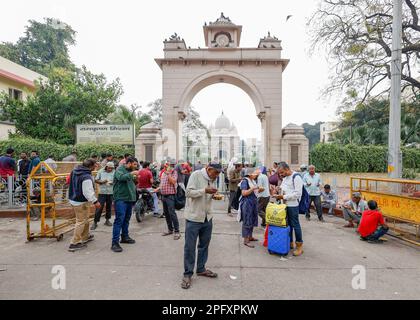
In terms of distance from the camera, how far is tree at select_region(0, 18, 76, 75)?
37584 mm

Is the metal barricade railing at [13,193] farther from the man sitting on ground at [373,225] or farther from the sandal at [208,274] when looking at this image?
the man sitting on ground at [373,225]

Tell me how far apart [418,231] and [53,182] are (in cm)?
837

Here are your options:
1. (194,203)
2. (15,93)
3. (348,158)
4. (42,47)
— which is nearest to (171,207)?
(194,203)

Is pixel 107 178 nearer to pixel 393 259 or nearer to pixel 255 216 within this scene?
pixel 255 216

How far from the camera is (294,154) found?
594 inches

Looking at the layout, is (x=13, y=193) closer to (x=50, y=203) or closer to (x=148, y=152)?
(x=50, y=203)

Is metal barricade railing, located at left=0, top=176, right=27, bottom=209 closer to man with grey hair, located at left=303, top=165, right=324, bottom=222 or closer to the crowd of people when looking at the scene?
the crowd of people

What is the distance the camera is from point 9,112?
669 inches

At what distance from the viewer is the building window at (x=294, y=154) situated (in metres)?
15.0

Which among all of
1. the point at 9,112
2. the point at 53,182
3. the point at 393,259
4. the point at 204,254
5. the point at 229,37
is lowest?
the point at 393,259

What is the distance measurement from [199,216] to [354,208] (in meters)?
5.47

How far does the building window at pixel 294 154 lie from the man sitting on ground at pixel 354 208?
25.1 ft

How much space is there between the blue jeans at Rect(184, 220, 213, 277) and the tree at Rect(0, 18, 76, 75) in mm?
40579
